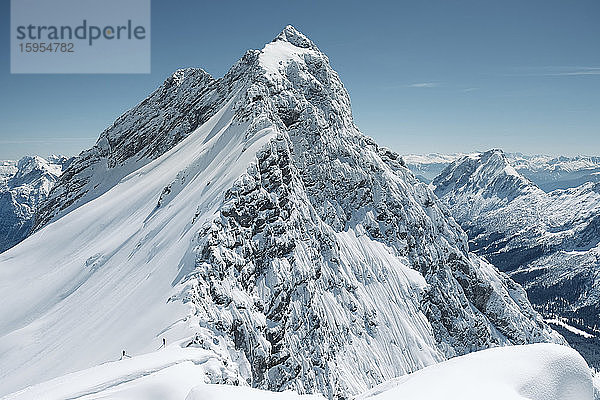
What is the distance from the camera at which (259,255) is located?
48156 mm

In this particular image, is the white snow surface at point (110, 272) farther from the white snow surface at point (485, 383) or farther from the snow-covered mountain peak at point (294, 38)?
the snow-covered mountain peak at point (294, 38)

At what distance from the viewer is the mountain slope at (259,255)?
126 ft

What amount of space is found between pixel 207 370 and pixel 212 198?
27585 mm

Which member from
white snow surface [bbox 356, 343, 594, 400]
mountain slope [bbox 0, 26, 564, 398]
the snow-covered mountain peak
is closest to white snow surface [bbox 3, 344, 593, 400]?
white snow surface [bbox 356, 343, 594, 400]

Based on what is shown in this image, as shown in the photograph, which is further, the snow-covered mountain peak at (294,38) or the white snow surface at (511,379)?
the snow-covered mountain peak at (294,38)

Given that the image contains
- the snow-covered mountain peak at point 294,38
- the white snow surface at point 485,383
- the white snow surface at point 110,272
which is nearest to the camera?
the white snow surface at point 485,383

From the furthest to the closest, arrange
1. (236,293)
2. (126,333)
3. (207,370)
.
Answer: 1. (236,293)
2. (126,333)
3. (207,370)

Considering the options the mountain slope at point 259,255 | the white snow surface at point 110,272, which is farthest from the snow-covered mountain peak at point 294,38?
the white snow surface at point 110,272

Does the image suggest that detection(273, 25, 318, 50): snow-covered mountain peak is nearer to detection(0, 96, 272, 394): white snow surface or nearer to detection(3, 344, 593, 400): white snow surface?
detection(0, 96, 272, 394): white snow surface

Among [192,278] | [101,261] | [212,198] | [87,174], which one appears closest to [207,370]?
[192,278]

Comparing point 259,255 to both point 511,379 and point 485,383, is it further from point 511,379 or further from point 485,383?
point 511,379

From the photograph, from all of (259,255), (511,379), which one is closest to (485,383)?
(511,379)

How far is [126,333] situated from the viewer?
33.7 meters

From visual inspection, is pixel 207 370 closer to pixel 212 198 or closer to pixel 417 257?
pixel 212 198
